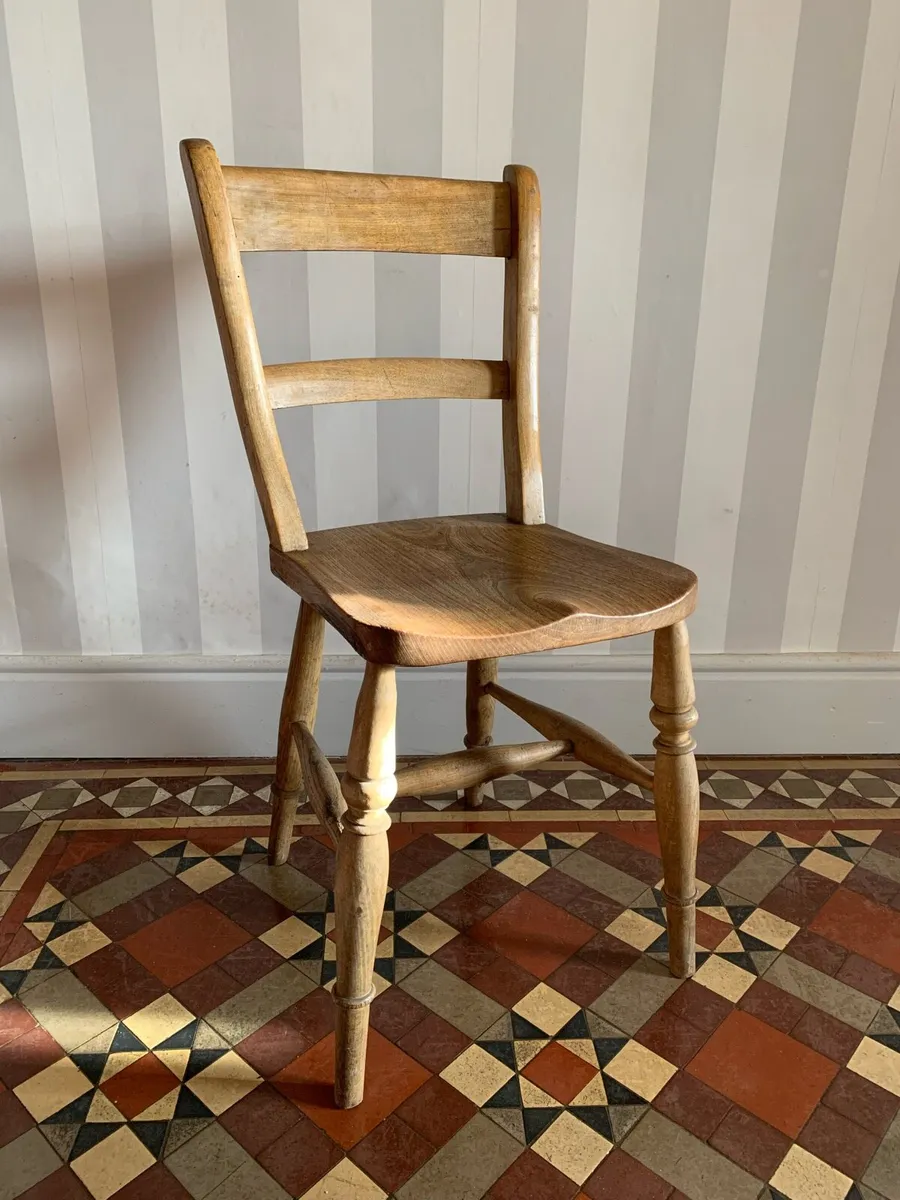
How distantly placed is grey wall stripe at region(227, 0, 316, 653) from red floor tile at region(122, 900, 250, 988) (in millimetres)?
584

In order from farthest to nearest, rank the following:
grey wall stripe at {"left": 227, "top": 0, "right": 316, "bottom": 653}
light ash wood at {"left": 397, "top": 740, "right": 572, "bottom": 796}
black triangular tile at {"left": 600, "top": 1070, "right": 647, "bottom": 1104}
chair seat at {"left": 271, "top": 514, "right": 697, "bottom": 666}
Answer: grey wall stripe at {"left": 227, "top": 0, "right": 316, "bottom": 653} → light ash wood at {"left": 397, "top": 740, "right": 572, "bottom": 796} → black triangular tile at {"left": 600, "top": 1070, "right": 647, "bottom": 1104} → chair seat at {"left": 271, "top": 514, "right": 697, "bottom": 666}

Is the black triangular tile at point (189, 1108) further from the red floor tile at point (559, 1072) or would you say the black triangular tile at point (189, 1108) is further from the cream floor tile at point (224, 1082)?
the red floor tile at point (559, 1072)

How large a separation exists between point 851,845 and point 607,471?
0.65m

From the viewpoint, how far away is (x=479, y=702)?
1.28 m

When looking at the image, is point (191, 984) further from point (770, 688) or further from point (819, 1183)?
point (770, 688)

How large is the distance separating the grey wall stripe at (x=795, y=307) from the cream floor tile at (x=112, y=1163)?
1109 millimetres

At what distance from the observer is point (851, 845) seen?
1321 mm

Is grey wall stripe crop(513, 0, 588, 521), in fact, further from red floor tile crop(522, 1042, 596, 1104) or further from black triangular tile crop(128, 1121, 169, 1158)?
black triangular tile crop(128, 1121, 169, 1158)

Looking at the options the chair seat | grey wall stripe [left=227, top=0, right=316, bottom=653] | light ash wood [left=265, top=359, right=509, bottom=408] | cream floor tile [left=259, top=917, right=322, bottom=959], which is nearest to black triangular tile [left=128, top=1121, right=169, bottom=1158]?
cream floor tile [left=259, top=917, right=322, bottom=959]

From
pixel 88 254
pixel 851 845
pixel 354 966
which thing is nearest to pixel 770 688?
pixel 851 845

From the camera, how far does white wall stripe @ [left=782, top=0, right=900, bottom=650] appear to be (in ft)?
4.27

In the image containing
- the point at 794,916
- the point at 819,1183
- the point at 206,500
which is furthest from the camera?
the point at 206,500

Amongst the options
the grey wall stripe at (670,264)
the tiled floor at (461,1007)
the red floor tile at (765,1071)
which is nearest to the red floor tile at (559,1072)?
the tiled floor at (461,1007)

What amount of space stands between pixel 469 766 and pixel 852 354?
88cm
